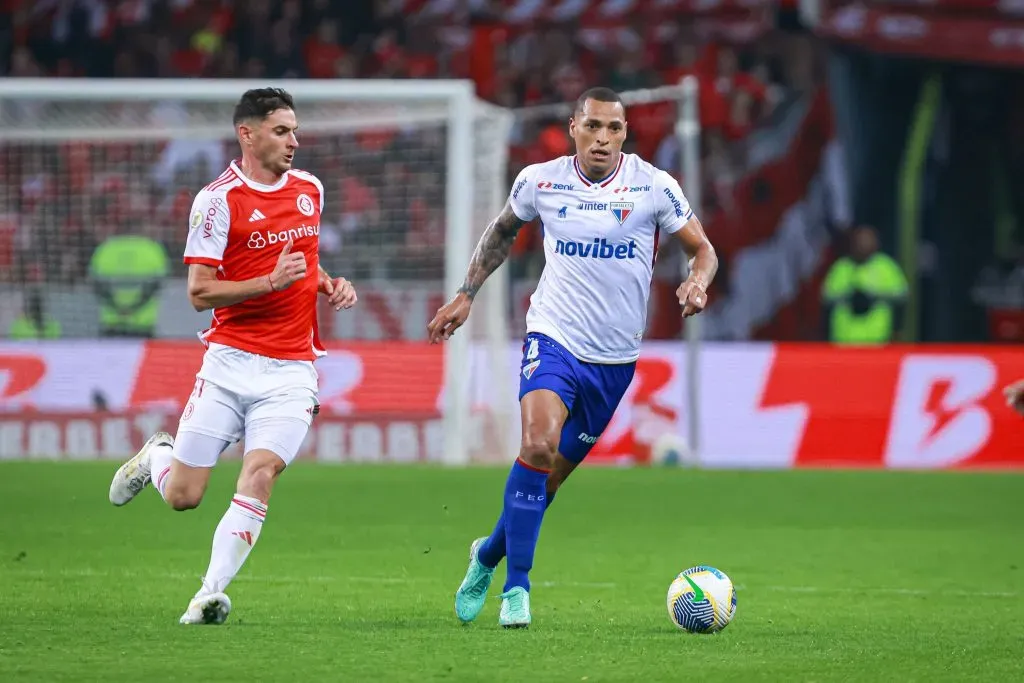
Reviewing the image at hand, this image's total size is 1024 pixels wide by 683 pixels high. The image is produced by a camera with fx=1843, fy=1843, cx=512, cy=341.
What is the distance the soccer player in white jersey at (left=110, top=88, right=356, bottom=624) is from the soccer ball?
1.76m

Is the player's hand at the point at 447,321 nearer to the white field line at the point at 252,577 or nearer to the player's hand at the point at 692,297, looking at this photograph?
the player's hand at the point at 692,297

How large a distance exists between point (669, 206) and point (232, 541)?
7.88 ft

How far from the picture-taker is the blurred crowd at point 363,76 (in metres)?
18.5

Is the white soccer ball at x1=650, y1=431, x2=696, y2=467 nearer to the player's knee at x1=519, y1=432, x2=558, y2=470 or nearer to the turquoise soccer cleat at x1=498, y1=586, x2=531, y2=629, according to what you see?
the player's knee at x1=519, y1=432, x2=558, y2=470

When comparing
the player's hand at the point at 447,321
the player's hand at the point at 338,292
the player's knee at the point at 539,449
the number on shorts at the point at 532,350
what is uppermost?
the player's hand at the point at 338,292

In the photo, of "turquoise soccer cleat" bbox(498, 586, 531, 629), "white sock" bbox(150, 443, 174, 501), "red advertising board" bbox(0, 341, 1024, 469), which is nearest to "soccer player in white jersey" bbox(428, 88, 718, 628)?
"turquoise soccer cleat" bbox(498, 586, 531, 629)

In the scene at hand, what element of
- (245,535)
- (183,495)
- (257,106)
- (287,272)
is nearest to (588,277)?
(287,272)

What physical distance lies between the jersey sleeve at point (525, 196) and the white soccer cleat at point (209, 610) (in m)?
2.21

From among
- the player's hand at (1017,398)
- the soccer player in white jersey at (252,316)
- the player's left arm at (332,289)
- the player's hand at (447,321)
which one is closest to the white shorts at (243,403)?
the soccer player in white jersey at (252,316)

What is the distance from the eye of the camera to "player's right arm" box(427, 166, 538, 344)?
8180 mm

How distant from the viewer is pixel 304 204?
8.02 metres

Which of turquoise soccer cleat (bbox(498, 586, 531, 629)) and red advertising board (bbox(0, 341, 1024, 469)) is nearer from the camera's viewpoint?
turquoise soccer cleat (bbox(498, 586, 531, 629))

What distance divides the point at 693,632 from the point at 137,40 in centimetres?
2025

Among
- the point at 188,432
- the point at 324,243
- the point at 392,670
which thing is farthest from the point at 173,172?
the point at 392,670
